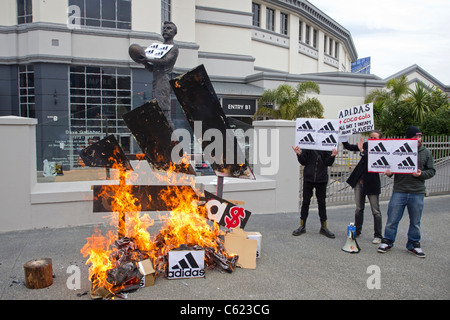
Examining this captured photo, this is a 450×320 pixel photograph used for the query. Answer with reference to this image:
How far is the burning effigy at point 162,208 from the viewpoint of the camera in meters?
4.37

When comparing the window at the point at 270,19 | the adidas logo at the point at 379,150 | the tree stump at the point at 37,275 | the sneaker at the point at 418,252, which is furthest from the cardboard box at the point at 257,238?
the window at the point at 270,19

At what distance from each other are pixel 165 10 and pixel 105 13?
156 inches

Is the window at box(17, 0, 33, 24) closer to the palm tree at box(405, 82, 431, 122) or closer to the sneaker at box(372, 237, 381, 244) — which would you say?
the sneaker at box(372, 237, 381, 244)

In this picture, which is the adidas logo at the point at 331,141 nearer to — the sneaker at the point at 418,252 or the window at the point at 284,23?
the sneaker at the point at 418,252

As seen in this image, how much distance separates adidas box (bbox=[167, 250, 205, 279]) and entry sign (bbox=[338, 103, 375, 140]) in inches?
151

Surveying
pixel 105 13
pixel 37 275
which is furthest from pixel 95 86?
pixel 37 275

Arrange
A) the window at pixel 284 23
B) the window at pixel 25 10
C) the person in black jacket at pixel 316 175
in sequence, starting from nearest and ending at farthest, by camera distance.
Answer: the person in black jacket at pixel 316 175
the window at pixel 25 10
the window at pixel 284 23

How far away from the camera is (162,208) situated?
5.52 m

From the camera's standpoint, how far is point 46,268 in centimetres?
432

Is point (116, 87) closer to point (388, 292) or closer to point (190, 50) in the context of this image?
point (190, 50)

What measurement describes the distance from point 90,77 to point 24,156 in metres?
12.9

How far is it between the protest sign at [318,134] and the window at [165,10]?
16866 millimetres

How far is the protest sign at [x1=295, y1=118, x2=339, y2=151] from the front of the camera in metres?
6.34
